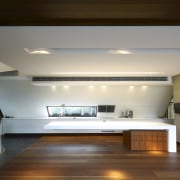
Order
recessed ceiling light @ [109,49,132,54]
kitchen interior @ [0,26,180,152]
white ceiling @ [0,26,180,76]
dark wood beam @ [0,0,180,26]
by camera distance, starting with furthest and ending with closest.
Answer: recessed ceiling light @ [109,49,132,54] < kitchen interior @ [0,26,180,152] < white ceiling @ [0,26,180,76] < dark wood beam @ [0,0,180,26]

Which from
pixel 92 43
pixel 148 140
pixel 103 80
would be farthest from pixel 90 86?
pixel 92 43

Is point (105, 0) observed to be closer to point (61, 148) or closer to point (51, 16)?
point (51, 16)

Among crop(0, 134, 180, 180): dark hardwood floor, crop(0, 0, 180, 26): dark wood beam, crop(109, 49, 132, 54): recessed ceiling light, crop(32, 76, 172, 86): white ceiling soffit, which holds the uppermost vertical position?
crop(0, 0, 180, 26): dark wood beam

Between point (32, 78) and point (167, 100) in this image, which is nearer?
point (32, 78)

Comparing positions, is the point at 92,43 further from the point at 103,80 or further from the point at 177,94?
the point at 177,94

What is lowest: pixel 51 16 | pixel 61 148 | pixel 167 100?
pixel 61 148

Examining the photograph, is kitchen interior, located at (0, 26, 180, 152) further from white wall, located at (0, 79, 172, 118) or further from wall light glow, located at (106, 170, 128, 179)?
wall light glow, located at (106, 170, 128, 179)

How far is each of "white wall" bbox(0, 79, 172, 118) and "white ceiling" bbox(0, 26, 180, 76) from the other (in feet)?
12.9

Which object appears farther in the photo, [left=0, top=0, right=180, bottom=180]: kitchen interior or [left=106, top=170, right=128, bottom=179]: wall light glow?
[left=106, top=170, right=128, bottom=179]: wall light glow

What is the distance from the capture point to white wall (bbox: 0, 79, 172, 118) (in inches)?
380

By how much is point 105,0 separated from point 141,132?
519 centimetres

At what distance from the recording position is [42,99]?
9.98 m

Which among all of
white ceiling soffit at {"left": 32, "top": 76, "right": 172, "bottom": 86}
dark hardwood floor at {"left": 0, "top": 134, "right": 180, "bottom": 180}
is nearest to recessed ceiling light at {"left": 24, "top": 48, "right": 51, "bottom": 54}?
dark hardwood floor at {"left": 0, "top": 134, "right": 180, "bottom": 180}

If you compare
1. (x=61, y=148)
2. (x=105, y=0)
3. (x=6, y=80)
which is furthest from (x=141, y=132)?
(x=6, y=80)
